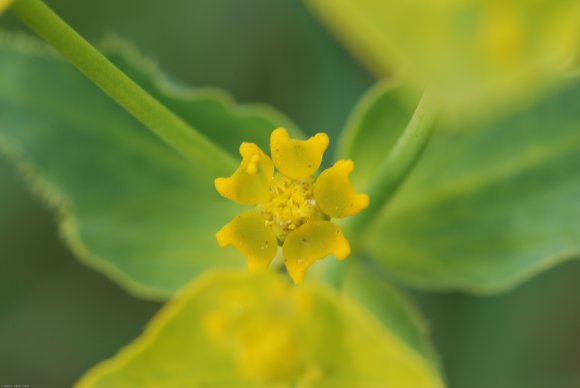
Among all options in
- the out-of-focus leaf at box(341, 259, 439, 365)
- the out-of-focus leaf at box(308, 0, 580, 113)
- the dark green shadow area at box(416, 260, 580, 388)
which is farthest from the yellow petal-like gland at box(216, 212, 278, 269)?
the dark green shadow area at box(416, 260, 580, 388)

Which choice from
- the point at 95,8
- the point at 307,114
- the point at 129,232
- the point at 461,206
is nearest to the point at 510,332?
the point at 461,206

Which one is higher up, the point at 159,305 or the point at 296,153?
the point at 296,153

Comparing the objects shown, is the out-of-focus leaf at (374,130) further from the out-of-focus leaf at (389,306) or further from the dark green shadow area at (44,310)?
the dark green shadow area at (44,310)

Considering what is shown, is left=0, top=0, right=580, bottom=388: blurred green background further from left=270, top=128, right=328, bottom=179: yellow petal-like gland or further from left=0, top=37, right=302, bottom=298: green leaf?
left=270, top=128, right=328, bottom=179: yellow petal-like gland

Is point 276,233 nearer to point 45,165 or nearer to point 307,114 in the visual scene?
point 45,165

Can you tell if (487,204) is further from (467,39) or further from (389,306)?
(467,39)

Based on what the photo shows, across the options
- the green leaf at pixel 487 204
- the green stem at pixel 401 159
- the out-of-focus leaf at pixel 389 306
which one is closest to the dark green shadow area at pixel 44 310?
the out-of-focus leaf at pixel 389 306

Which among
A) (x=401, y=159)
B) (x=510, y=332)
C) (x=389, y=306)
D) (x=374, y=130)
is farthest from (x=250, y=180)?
(x=510, y=332)
